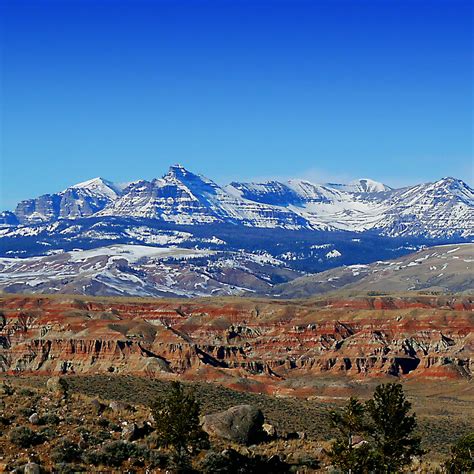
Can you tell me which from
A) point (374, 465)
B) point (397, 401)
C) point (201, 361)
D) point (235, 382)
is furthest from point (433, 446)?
point (201, 361)

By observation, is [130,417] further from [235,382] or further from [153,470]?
[235,382]

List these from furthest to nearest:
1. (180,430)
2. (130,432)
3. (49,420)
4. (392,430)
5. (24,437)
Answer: (392,430) < (49,420) < (130,432) < (180,430) < (24,437)

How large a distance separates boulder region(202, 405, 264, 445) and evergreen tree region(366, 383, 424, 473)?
6049mm

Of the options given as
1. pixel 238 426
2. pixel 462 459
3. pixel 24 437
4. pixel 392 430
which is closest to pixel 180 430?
pixel 238 426

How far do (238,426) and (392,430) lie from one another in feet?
26.7

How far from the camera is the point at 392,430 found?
48594mm

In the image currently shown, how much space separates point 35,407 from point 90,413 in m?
2.69

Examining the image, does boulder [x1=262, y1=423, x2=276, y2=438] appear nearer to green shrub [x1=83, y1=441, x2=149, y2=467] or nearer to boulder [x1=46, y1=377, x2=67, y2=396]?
A: green shrub [x1=83, y1=441, x2=149, y2=467]

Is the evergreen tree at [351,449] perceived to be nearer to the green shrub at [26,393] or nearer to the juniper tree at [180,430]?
the juniper tree at [180,430]

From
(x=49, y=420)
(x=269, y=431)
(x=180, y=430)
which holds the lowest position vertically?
(x=269, y=431)

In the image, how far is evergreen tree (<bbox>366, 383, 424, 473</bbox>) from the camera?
4666 cm

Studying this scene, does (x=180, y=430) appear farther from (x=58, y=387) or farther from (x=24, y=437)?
(x=58, y=387)

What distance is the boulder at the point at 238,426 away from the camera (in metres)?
46.4

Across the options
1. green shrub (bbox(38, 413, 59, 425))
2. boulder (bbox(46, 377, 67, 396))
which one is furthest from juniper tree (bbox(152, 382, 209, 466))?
boulder (bbox(46, 377, 67, 396))
